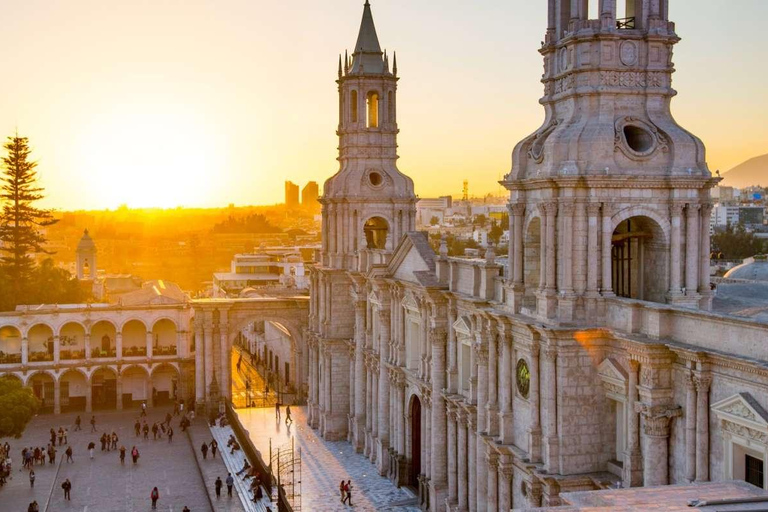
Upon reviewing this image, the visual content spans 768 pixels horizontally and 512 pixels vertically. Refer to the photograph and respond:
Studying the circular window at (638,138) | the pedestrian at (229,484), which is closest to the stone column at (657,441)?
the circular window at (638,138)

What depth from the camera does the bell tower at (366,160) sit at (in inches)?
1772

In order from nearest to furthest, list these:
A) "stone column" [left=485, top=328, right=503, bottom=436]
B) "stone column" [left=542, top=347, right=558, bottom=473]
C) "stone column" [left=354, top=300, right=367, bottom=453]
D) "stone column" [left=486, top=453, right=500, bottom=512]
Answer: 1. "stone column" [left=542, top=347, right=558, bottom=473]
2. "stone column" [left=486, top=453, right=500, bottom=512]
3. "stone column" [left=485, top=328, right=503, bottom=436]
4. "stone column" [left=354, top=300, right=367, bottom=453]

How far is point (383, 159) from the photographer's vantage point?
4556 centimetres

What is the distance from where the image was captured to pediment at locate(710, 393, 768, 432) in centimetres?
1827

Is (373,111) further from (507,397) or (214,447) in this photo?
(507,397)

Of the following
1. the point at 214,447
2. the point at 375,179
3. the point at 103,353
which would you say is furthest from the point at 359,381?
the point at 103,353

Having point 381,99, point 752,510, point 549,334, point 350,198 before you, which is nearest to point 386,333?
point 350,198

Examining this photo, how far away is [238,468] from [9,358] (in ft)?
68.2

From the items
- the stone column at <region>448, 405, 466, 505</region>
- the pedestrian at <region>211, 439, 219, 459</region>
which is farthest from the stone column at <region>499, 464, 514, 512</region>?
the pedestrian at <region>211, 439, 219, 459</region>

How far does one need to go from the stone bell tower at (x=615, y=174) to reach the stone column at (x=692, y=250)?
0.02 metres

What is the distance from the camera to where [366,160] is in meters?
45.3

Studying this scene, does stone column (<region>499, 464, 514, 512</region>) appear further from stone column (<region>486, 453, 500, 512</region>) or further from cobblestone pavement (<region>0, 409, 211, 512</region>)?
cobblestone pavement (<region>0, 409, 211, 512</region>)

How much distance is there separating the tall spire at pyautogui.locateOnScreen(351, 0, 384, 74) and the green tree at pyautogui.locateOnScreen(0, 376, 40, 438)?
2090 cm

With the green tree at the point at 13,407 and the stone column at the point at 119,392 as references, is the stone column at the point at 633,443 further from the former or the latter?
the stone column at the point at 119,392
